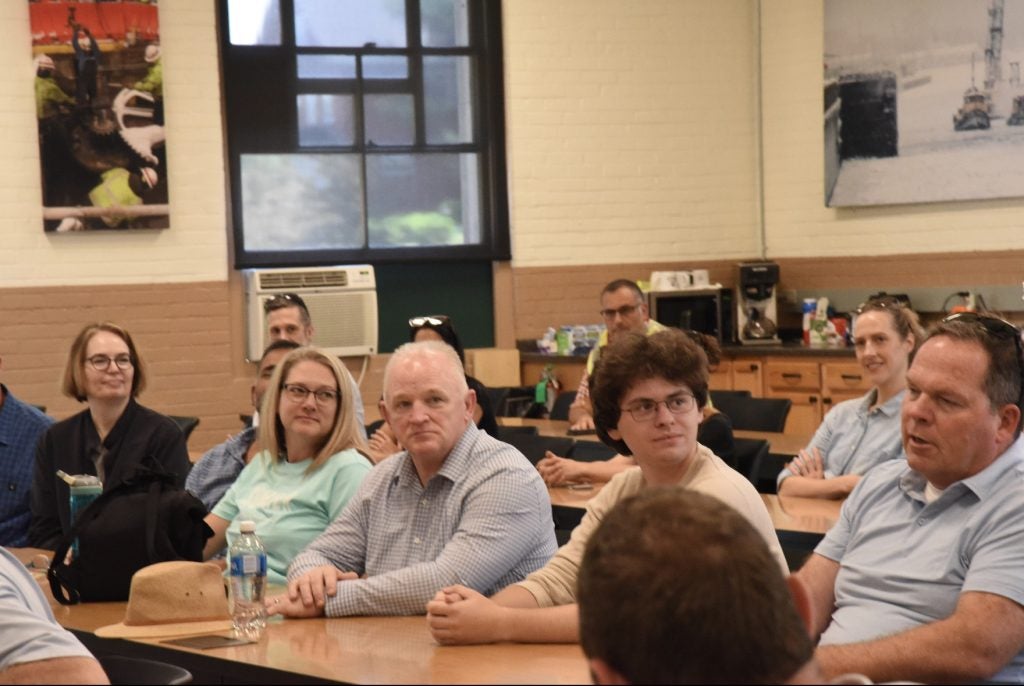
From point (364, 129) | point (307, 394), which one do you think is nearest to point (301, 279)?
point (364, 129)

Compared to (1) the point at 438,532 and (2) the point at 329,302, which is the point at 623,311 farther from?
(1) the point at 438,532

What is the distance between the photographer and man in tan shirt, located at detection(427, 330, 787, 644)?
298cm

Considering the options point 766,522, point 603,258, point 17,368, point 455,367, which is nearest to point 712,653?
point 766,522

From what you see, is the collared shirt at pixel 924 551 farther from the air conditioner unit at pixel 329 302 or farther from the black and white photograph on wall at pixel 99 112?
the black and white photograph on wall at pixel 99 112

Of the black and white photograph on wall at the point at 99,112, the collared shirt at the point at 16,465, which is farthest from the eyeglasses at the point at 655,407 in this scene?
the black and white photograph on wall at the point at 99,112

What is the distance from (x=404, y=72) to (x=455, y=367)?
631 centimetres

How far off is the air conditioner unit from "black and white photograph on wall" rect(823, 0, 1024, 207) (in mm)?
3426

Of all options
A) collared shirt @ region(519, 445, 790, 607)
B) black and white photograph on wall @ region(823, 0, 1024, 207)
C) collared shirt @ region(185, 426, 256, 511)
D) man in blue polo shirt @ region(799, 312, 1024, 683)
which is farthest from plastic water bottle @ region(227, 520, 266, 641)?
black and white photograph on wall @ region(823, 0, 1024, 207)

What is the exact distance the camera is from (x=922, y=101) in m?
9.51

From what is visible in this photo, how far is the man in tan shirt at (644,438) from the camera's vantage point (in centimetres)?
298

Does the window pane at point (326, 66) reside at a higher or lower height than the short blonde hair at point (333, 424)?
higher

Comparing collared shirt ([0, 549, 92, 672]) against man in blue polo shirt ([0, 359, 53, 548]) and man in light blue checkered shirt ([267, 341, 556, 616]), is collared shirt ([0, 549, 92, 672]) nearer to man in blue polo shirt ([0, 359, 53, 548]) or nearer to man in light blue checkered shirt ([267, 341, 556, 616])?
man in light blue checkered shirt ([267, 341, 556, 616])

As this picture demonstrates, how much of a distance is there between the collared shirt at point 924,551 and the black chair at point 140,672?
1346 millimetres

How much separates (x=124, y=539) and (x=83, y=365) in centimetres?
161
